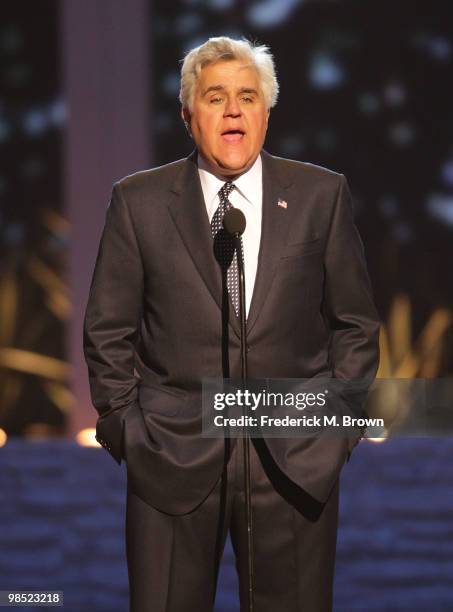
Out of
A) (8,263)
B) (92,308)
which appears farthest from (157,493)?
(8,263)

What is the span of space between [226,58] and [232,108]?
117mm

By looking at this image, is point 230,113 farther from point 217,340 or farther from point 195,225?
point 217,340

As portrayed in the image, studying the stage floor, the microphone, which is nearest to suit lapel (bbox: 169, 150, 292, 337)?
the microphone

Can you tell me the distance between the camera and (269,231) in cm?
243

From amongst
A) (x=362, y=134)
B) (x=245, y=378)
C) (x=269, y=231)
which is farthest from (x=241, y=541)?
(x=362, y=134)

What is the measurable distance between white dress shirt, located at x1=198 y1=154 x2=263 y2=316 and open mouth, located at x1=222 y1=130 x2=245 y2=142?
0.31ft

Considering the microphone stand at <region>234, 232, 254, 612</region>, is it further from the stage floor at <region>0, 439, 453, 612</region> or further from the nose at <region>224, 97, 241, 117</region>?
the stage floor at <region>0, 439, 453, 612</region>

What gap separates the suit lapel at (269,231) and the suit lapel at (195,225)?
0.07 metres

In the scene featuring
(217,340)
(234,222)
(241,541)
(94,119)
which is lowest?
(241,541)

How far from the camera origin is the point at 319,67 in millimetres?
4293

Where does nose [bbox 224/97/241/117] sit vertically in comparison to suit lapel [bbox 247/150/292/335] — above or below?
above

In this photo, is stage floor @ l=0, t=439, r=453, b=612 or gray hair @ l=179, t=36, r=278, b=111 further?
stage floor @ l=0, t=439, r=453, b=612

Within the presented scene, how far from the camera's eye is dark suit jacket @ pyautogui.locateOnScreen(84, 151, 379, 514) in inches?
93.8

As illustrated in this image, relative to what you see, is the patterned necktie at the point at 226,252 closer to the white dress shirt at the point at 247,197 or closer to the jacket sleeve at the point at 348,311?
the white dress shirt at the point at 247,197
